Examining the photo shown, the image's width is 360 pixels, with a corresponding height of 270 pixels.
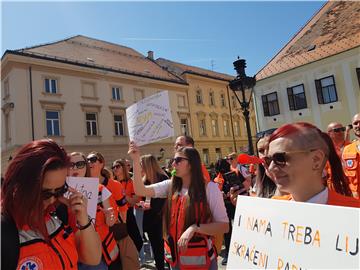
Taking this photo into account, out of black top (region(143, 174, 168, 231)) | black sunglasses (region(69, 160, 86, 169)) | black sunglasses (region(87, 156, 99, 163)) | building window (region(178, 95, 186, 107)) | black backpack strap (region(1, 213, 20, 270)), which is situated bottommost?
black top (region(143, 174, 168, 231))

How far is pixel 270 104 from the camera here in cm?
2150

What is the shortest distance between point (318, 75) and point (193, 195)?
1913cm

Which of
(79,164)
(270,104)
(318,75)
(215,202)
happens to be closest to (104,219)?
(79,164)

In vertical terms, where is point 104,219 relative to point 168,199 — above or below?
below

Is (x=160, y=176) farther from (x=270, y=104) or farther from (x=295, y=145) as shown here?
(x=270, y=104)

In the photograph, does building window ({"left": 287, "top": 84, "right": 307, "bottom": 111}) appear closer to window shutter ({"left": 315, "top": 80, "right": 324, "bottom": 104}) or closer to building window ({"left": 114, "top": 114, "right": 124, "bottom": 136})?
window shutter ({"left": 315, "top": 80, "right": 324, "bottom": 104})

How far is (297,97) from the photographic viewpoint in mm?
20141

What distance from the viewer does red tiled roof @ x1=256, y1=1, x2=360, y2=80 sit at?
18219mm

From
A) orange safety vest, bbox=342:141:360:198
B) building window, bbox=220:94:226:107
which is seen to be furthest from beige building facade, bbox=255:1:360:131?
orange safety vest, bbox=342:141:360:198

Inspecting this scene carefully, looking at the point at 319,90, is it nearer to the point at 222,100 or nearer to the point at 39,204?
the point at 222,100

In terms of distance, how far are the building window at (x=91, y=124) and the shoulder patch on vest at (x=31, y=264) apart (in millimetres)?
22149

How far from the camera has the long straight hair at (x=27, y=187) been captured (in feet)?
4.93

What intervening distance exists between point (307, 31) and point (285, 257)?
23313 millimetres

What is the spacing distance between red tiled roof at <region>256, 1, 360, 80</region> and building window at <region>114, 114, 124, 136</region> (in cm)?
1179
